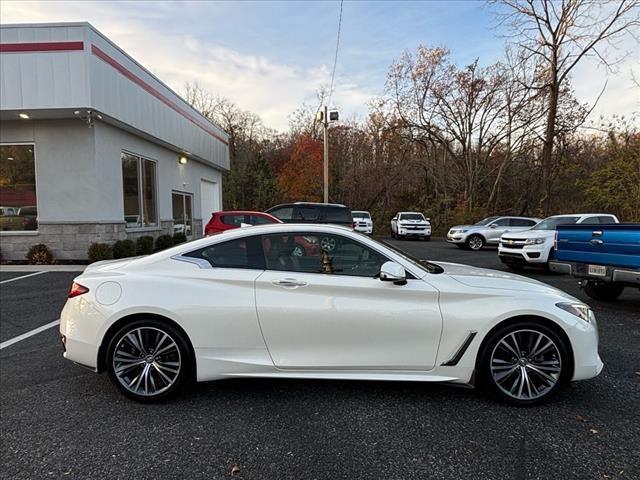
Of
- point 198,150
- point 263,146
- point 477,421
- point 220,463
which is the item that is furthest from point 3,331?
point 263,146

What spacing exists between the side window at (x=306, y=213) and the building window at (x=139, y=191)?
531 cm

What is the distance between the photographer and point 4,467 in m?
2.40

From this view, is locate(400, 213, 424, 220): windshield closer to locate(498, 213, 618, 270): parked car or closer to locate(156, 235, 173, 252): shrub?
locate(498, 213, 618, 270): parked car

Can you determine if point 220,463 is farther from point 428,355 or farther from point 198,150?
point 198,150

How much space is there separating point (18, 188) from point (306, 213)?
785cm

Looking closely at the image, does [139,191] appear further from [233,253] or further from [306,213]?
[233,253]

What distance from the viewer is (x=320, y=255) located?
130 inches

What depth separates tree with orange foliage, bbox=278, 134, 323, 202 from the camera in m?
31.1

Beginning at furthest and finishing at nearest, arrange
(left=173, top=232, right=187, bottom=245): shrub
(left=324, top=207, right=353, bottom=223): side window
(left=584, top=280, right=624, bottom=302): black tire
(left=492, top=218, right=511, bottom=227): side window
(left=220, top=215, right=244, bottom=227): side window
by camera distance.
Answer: (left=492, top=218, right=511, bottom=227): side window, (left=173, top=232, right=187, bottom=245): shrub, (left=324, top=207, right=353, bottom=223): side window, (left=220, top=215, right=244, bottom=227): side window, (left=584, top=280, right=624, bottom=302): black tire

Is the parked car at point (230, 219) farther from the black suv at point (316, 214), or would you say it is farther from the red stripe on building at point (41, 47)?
the red stripe on building at point (41, 47)

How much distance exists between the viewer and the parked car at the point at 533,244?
9828 mm

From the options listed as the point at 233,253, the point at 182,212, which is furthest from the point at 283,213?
the point at 233,253

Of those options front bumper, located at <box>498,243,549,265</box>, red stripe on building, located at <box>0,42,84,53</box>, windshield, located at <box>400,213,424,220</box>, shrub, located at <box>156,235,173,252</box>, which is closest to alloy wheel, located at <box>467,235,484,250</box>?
windshield, located at <box>400,213,424,220</box>

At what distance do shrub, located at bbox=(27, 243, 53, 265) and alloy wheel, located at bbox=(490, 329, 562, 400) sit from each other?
36.9ft
